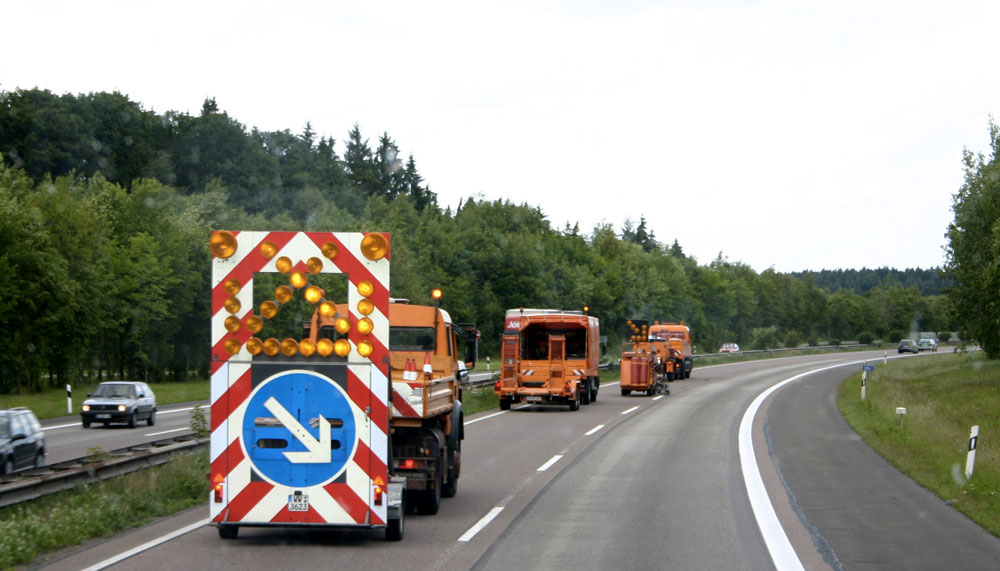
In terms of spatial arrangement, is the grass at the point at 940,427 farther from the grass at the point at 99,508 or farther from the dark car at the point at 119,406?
the dark car at the point at 119,406

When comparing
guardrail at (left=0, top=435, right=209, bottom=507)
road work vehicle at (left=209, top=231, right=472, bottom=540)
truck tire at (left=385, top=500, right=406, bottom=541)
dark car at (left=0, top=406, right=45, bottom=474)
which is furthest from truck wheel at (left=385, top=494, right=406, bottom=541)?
dark car at (left=0, top=406, right=45, bottom=474)

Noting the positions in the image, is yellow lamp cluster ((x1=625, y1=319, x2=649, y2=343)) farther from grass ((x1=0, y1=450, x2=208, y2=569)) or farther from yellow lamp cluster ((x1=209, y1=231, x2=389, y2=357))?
yellow lamp cluster ((x1=209, y1=231, x2=389, y2=357))

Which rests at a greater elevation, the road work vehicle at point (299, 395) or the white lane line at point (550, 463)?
the road work vehicle at point (299, 395)

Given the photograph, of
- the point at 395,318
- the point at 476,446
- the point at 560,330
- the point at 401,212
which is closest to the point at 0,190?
the point at 560,330

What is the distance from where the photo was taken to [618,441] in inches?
925

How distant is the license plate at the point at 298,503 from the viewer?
10.0 m

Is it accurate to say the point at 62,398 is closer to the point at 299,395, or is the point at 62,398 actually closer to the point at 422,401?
the point at 422,401

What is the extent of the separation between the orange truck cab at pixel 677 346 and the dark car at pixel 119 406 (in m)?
33.1

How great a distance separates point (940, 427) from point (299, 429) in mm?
20674

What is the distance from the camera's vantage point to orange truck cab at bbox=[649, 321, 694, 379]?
192ft

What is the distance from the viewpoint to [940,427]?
26031mm

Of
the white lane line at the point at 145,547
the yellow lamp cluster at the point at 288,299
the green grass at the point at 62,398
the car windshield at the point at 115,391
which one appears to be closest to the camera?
the white lane line at the point at 145,547

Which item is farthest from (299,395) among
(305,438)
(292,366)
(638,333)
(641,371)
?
(638,333)

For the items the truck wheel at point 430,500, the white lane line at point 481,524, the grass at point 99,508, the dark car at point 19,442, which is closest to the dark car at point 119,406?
the dark car at point 19,442
